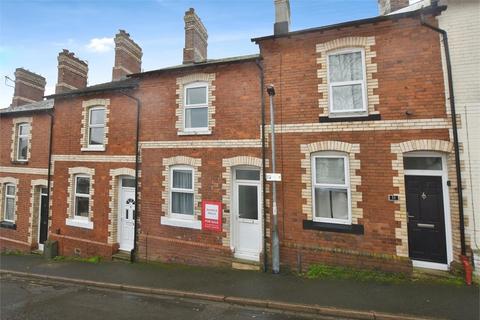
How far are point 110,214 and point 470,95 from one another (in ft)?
37.7

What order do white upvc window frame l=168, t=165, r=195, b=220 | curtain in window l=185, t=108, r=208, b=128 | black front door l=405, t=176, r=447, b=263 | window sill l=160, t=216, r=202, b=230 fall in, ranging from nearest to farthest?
black front door l=405, t=176, r=447, b=263 → window sill l=160, t=216, r=202, b=230 → white upvc window frame l=168, t=165, r=195, b=220 → curtain in window l=185, t=108, r=208, b=128

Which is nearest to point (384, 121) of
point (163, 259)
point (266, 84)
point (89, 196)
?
point (266, 84)

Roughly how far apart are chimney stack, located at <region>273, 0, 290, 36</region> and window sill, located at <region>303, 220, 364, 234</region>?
554 cm

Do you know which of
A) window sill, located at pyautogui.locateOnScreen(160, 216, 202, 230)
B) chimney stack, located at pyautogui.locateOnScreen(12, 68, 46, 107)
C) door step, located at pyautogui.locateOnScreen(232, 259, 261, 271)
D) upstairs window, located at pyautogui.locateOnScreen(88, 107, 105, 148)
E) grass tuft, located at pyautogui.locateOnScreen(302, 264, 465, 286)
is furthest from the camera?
chimney stack, located at pyautogui.locateOnScreen(12, 68, 46, 107)

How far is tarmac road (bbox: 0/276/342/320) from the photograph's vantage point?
18.5 ft

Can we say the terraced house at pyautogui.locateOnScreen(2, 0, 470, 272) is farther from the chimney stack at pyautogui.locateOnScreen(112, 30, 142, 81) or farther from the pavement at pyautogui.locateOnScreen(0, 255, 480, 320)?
the chimney stack at pyautogui.locateOnScreen(112, 30, 142, 81)

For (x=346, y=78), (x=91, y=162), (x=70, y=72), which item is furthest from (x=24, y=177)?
(x=346, y=78)

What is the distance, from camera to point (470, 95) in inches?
255

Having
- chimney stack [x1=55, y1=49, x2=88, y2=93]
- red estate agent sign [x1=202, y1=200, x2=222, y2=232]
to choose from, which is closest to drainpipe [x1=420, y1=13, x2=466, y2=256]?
red estate agent sign [x1=202, y1=200, x2=222, y2=232]

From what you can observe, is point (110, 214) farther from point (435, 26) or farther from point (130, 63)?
point (435, 26)

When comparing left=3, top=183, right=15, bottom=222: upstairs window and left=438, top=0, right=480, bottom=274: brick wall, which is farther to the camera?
left=3, top=183, right=15, bottom=222: upstairs window

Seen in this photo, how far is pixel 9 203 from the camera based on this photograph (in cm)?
1390

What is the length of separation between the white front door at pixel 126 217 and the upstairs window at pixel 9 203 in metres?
7.27

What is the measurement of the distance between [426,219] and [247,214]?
4.72m
